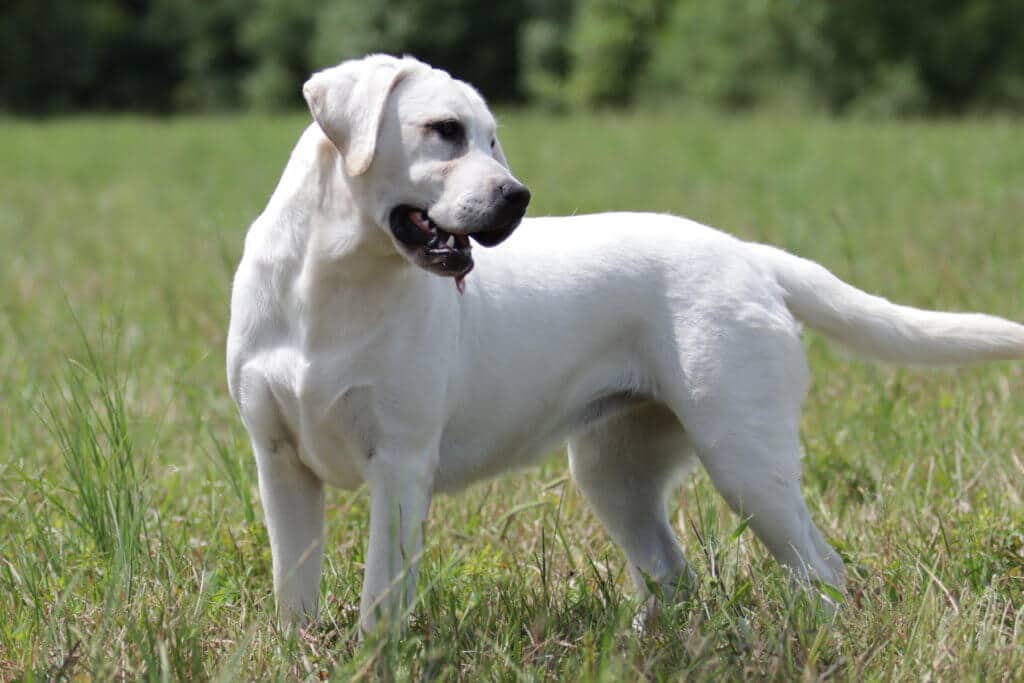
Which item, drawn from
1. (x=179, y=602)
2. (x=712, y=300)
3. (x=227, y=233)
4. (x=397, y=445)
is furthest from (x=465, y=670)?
(x=227, y=233)

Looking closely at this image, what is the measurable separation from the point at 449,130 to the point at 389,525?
861mm

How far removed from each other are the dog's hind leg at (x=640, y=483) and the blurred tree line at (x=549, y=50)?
24946 millimetres

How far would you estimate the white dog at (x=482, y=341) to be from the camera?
2.68 meters

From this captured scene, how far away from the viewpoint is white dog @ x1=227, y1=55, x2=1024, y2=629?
268 cm

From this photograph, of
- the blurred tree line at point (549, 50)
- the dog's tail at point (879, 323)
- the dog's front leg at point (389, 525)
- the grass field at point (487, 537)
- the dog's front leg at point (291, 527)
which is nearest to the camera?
the grass field at point (487, 537)

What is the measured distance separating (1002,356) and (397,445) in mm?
1606

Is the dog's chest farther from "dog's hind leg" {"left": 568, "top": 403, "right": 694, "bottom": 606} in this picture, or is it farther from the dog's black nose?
"dog's hind leg" {"left": 568, "top": 403, "right": 694, "bottom": 606}

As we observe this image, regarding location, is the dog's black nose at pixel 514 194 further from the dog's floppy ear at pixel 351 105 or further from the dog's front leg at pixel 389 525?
the dog's front leg at pixel 389 525

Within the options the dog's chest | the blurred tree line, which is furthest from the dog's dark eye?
the blurred tree line

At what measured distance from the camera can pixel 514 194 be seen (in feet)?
8.49

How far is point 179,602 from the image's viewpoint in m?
2.78

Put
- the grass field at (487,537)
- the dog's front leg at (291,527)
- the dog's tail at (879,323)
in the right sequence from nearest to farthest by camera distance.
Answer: the grass field at (487,537) < the dog's front leg at (291,527) < the dog's tail at (879,323)

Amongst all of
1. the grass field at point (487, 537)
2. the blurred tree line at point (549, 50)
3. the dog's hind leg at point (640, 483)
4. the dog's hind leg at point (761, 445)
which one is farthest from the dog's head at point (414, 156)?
the blurred tree line at point (549, 50)

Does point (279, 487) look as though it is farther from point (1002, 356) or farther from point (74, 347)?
point (74, 347)
